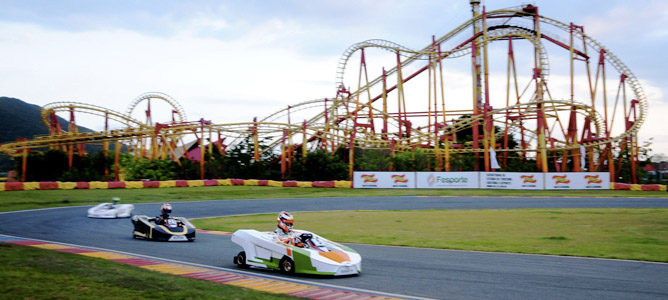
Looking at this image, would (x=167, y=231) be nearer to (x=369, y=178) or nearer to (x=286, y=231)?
(x=286, y=231)

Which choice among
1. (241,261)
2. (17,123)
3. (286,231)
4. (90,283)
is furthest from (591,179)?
(17,123)

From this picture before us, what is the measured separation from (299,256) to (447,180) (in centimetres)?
2999

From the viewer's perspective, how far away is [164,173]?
159 ft

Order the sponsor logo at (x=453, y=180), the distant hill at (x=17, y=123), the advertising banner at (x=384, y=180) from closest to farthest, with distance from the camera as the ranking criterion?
the sponsor logo at (x=453, y=180), the advertising banner at (x=384, y=180), the distant hill at (x=17, y=123)

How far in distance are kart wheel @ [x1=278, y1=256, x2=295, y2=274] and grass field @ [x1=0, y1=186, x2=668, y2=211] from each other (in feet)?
74.5

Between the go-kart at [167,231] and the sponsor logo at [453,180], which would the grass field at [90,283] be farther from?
the sponsor logo at [453,180]

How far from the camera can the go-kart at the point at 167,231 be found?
54.5 feet

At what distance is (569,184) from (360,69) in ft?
66.0

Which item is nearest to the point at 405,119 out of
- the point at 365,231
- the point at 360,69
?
the point at 360,69

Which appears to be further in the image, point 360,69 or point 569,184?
point 360,69

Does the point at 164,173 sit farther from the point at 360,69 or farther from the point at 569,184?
the point at 569,184

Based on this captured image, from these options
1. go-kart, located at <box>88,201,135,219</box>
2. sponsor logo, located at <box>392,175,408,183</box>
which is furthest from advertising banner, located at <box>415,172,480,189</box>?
go-kart, located at <box>88,201,135,219</box>

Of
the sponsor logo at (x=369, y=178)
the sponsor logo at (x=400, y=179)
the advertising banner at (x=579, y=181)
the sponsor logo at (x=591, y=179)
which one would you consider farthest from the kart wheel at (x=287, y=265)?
the sponsor logo at (x=591, y=179)

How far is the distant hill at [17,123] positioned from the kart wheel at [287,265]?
125278mm
